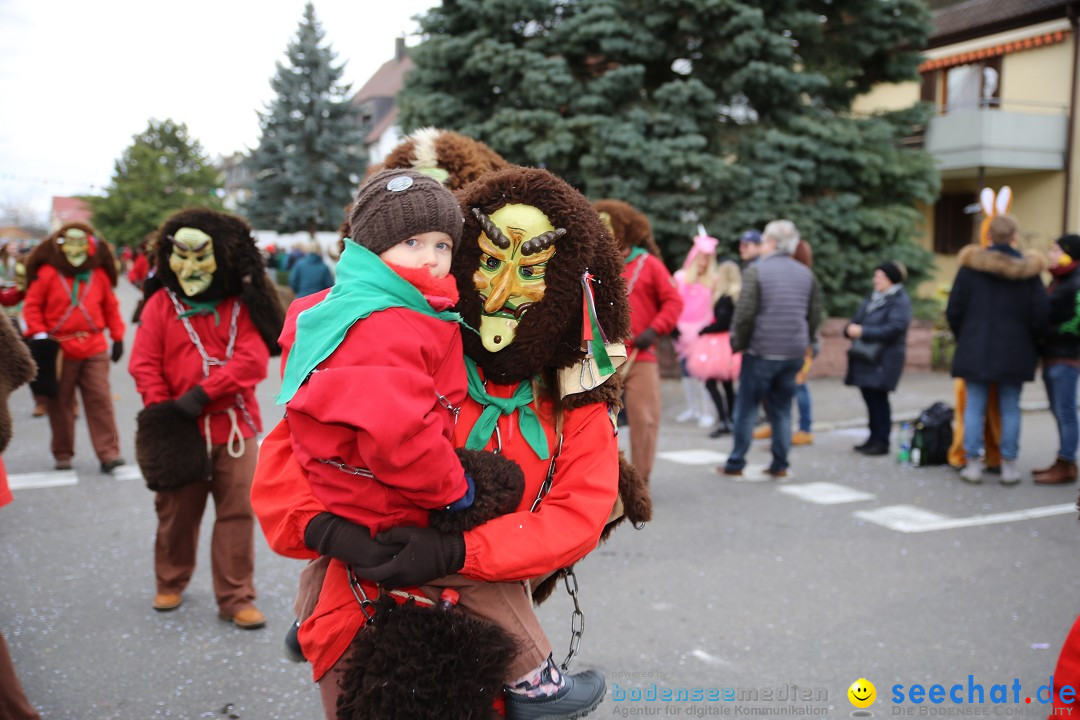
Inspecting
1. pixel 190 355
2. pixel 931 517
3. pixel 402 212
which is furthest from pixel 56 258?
pixel 931 517

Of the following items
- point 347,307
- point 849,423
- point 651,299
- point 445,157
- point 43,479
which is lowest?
point 43,479

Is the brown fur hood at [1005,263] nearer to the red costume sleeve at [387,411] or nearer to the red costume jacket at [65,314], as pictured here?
the red costume sleeve at [387,411]

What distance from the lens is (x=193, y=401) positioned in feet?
14.0

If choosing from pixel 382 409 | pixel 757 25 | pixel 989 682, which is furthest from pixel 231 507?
pixel 757 25

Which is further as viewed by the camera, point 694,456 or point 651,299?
point 694,456

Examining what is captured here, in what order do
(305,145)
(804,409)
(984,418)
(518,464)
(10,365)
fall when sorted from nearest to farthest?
1. (518,464)
2. (10,365)
3. (984,418)
4. (804,409)
5. (305,145)

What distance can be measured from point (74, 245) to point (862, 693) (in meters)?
7.08

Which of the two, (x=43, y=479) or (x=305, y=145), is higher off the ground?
(x=305, y=145)

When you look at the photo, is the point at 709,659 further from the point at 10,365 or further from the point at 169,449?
the point at 10,365

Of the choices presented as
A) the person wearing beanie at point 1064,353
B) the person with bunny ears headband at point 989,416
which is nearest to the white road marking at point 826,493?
the person with bunny ears headband at point 989,416

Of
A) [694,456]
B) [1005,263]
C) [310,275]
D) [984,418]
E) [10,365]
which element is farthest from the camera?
[310,275]

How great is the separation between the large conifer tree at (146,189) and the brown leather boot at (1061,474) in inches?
1726

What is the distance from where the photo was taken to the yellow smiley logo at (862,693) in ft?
12.1

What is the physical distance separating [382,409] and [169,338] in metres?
3.09
